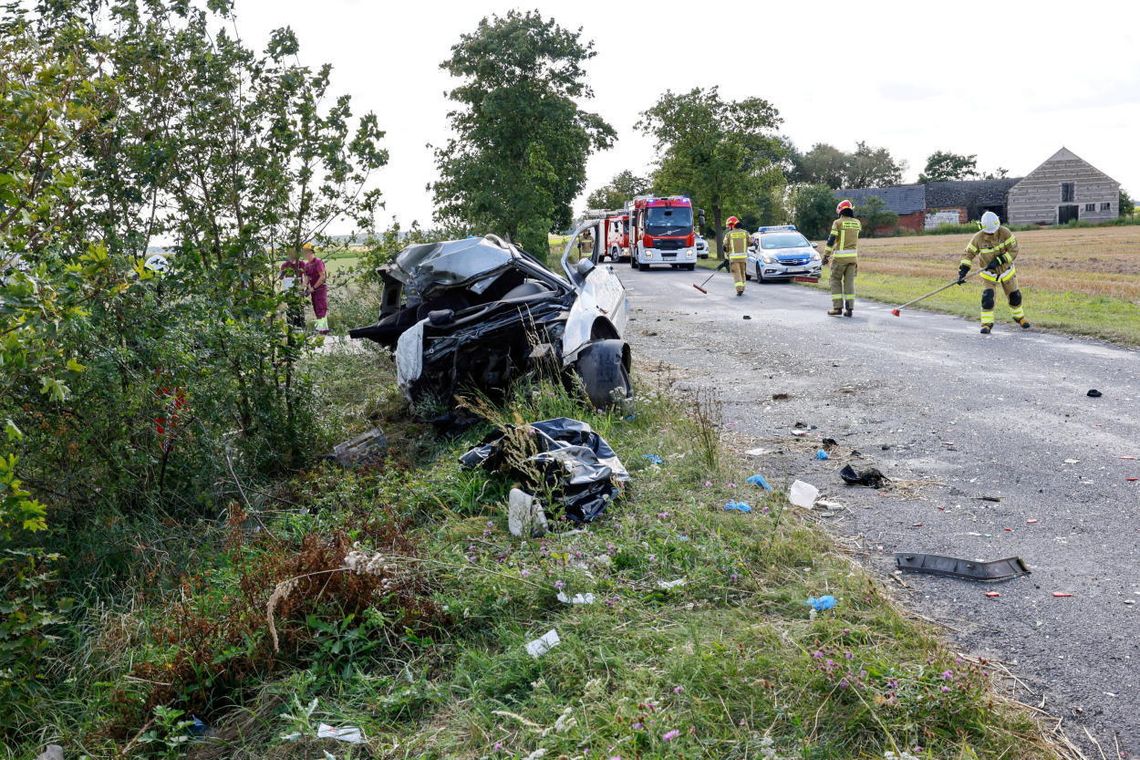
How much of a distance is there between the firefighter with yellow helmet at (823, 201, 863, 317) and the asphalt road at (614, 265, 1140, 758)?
2336 millimetres

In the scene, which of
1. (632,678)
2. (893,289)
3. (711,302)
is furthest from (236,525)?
(893,289)

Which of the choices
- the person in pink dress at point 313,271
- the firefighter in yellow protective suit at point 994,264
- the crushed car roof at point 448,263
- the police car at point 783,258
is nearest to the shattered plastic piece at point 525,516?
the person in pink dress at point 313,271

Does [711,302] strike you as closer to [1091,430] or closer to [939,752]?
[1091,430]

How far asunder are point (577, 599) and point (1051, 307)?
15.1 meters

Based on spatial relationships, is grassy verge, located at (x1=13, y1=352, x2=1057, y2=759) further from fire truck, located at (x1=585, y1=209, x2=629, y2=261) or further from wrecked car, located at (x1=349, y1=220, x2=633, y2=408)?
fire truck, located at (x1=585, y1=209, x2=629, y2=261)

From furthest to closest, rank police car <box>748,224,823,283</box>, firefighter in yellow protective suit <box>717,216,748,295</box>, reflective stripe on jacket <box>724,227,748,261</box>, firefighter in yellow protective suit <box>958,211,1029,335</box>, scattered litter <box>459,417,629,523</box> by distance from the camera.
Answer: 1. police car <box>748,224,823,283</box>
2. reflective stripe on jacket <box>724,227,748,261</box>
3. firefighter in yellow protective suit <box>717,216,748,295</box>
4. firefighter in yellow protective suit <box>958,211,1029,335</box>
5. scattered litter <box>459,417,629,523</box>

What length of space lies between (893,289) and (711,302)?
519 cm

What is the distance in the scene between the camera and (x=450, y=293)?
27.5ft

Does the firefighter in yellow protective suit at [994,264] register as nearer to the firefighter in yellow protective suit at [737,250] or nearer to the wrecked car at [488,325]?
the wrecked car at [488,325]

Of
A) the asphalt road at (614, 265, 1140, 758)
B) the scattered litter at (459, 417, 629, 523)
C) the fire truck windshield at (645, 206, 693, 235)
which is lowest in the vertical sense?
the asphalt road at (614, 265, 1140, 758)

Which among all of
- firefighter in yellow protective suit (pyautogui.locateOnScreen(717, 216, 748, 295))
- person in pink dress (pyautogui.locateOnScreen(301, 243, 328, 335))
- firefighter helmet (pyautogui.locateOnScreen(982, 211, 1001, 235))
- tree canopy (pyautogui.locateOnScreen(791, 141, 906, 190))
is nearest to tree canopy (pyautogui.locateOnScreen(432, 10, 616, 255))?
firefighter in yellow protective suit (pyautogui.locateOnScreen(717, 216, 748, 295))

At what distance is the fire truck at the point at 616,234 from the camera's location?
42.9m

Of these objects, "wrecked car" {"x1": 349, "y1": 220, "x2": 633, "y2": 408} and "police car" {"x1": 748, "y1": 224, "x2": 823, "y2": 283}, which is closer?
"wrecked car" {"x1": 349, "y1": 220, "x2": 633, "y2": 408}

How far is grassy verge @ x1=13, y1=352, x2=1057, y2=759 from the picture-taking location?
121 inches
